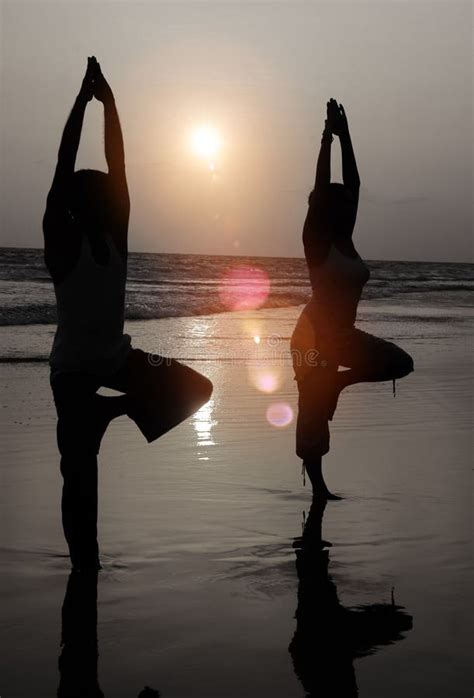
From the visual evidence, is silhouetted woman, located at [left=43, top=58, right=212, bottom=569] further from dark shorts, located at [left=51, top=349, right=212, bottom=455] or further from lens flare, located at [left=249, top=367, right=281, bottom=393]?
lens flare, located at [left=249, top=367, right=281, bottom=393]

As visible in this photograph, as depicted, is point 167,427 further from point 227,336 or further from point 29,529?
point 227,336

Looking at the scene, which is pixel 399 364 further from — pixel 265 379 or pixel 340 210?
pixel 265 379

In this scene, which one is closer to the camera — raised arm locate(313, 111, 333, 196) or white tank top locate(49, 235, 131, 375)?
white tank top locate(49, 235, 131, 375)

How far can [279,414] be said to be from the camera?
10047 millimetres

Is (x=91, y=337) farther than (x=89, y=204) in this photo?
No

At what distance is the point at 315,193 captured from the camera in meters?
6.89

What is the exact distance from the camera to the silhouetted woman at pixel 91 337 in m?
4.98

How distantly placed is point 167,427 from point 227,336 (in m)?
15.0

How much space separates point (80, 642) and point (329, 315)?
11.1 ft

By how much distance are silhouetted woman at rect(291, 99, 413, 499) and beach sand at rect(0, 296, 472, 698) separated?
2.14 feet

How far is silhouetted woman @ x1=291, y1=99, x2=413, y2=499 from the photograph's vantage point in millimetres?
6863

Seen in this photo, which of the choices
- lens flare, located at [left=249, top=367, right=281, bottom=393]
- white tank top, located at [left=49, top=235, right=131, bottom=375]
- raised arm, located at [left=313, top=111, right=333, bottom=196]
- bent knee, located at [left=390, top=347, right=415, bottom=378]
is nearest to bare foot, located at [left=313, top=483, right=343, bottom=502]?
bent knee, located at [left=390, top=347, right=415, bottom=378]

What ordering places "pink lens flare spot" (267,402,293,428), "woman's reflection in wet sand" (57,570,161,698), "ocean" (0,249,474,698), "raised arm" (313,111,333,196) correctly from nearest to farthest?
"woman's reflection in wet sand" (57,570,161,698), "ocean" (0,249,474,698), "raised arm" (313,111,333,196), "pink lens flare spot" (267,402,293,428)

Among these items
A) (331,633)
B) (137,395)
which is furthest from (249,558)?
(331,633)
